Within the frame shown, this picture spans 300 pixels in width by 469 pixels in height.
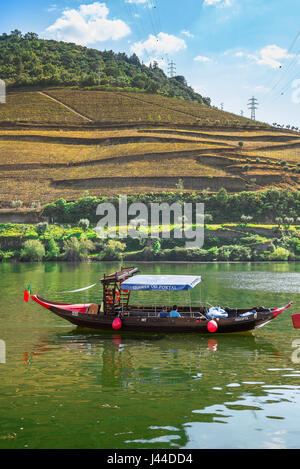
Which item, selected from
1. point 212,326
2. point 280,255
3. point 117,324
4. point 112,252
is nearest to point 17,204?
point 112,252

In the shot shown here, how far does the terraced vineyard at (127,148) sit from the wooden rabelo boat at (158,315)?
88.7 m

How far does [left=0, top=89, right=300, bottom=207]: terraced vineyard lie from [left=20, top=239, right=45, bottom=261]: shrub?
28.2m

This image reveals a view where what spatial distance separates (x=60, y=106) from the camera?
16750cm

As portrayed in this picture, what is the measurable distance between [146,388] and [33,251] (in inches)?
2933

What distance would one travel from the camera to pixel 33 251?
89938 mm

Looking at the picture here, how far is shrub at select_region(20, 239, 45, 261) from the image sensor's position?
89938 mm

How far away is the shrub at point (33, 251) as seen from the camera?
8994 centimetres

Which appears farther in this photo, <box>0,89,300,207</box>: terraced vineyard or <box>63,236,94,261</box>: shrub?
<box>0,89,300,207</box>: terraced vineyard

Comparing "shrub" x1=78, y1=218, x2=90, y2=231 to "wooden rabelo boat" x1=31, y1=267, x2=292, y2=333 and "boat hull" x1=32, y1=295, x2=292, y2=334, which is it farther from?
"boat hull" x1=32, y1=295, x2=292, y2=334

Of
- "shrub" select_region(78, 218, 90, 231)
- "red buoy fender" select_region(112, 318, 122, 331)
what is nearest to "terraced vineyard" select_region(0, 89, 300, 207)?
"shrub" select_region(78, 218, 90, 231)

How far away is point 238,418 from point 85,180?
362 feet

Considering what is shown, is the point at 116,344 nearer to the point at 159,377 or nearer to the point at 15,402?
the point at 159,377

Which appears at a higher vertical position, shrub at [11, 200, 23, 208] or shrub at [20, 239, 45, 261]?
shrub at [11, 200, 23, 208]

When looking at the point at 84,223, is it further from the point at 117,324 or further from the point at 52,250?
the point at 117,324
